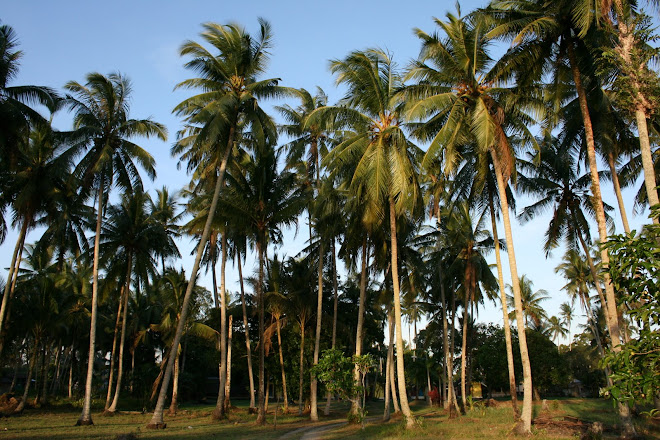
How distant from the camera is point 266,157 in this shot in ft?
76.4

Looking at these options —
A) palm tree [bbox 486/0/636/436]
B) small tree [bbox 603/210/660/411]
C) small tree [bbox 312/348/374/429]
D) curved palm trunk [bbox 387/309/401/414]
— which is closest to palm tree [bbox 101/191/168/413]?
small tree [bbox 312/348/374/429]

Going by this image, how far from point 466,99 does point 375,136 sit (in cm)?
380

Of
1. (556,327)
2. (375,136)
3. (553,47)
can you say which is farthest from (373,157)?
(556,327)

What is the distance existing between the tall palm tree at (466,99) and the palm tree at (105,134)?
12300 mm

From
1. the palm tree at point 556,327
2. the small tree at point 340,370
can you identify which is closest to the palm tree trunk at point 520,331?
the small tree at point 340,370

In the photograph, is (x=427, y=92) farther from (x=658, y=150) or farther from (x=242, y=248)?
(x=242, y=248)

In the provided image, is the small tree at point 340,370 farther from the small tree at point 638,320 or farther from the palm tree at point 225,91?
the small tree at point 638,320

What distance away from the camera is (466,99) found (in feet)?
57.6

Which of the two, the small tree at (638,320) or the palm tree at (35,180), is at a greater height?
the palm tree at (35,180)

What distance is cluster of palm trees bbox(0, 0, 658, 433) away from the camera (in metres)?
15.6

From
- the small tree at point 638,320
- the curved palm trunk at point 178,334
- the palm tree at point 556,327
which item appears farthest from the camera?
the palm tree at point 556,327

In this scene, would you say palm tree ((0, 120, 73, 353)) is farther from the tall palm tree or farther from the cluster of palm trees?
the tall palm tree

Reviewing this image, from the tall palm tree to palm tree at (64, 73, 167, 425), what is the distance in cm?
1230

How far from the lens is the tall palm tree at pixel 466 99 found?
53.2ft
